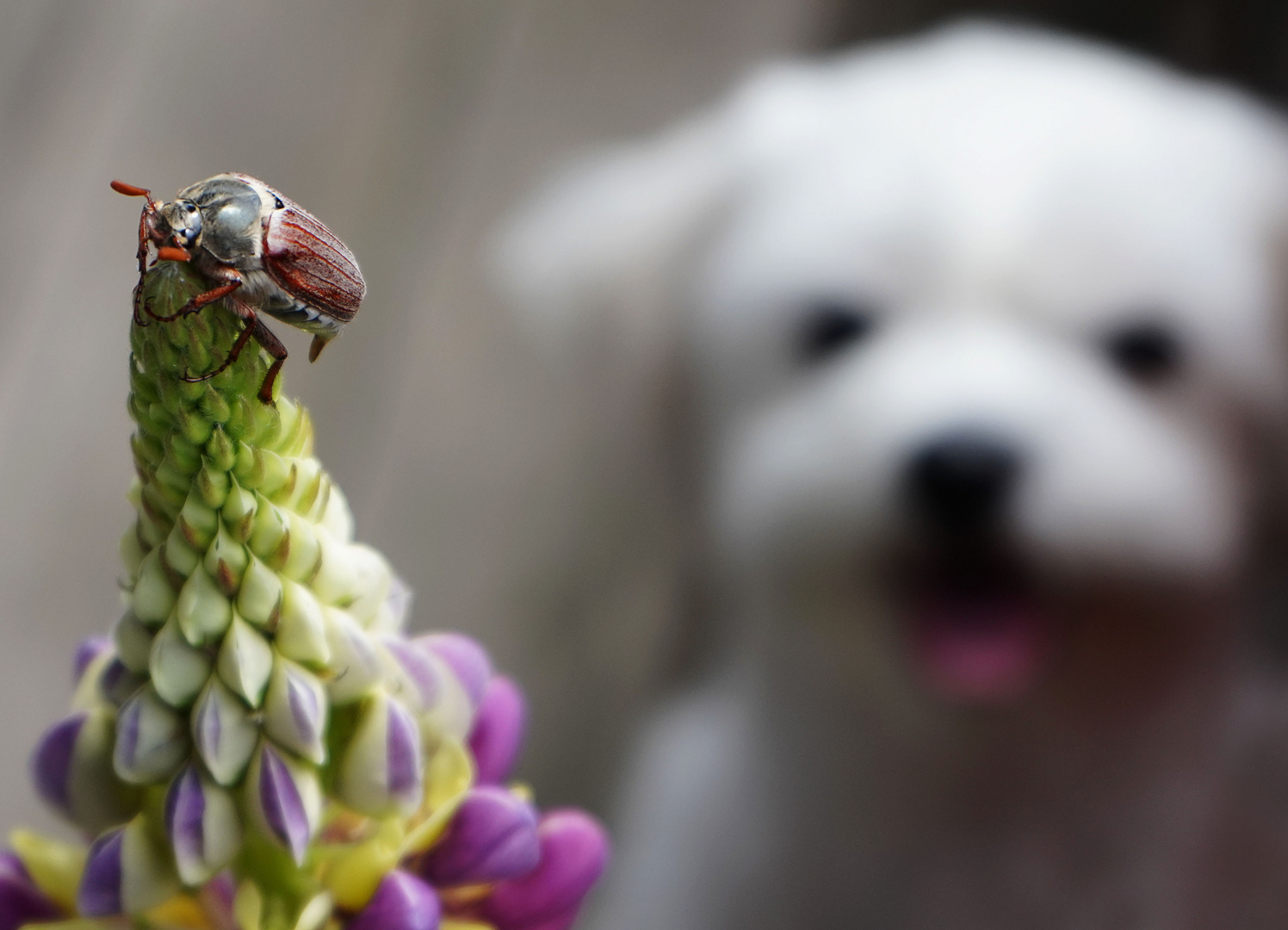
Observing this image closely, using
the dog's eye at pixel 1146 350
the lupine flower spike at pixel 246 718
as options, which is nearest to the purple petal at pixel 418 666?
the lupine flower spike at pixel 246 718

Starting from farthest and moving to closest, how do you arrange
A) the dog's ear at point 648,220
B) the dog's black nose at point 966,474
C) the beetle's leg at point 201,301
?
the dog's ear at point 648,220
the dog's black nose at point 966,474
the beetle's leg at point 201,301

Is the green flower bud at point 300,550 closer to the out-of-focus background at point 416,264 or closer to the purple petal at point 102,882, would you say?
the purple petal at point 102,882

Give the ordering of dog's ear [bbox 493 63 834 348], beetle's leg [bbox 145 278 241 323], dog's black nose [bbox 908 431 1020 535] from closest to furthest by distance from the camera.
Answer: beetle's leg [bbox 145 278 241 323], dog's black nose [bbox 908 431 1020 535], dog's ear [bbox 493 63 834 348]

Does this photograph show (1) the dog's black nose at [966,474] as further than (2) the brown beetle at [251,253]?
Yes

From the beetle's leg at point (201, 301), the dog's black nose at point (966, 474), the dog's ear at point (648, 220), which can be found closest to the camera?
the beetle's leg at point (201, 301)

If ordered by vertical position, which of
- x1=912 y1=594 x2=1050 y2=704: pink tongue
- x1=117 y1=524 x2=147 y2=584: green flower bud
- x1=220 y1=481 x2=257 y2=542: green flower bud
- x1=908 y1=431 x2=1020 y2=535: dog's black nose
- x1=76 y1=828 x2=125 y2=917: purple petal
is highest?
x1=908 y1=431 x2=1020 y2=535: dog's black nose

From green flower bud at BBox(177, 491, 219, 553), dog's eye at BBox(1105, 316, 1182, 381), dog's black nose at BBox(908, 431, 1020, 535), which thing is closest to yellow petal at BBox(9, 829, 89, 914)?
green flower bud at BBox(177, 491, 219, 553)

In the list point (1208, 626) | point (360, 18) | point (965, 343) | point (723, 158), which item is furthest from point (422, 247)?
point (1208, 626)

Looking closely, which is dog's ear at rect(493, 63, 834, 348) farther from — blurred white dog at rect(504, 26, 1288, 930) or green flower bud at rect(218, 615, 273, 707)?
green flower bud at rect(218, 615, 273, 707)
